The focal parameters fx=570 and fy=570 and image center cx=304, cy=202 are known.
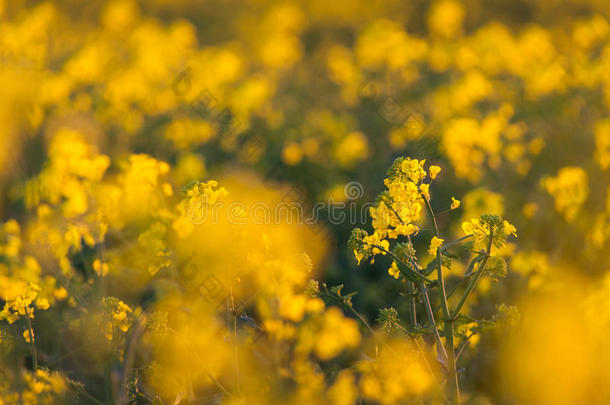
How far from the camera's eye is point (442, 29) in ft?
35.2

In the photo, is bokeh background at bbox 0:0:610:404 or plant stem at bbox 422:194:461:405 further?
bokeh background at bbox 0:0:610:404

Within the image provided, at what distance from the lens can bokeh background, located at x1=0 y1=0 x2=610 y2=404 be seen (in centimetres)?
345

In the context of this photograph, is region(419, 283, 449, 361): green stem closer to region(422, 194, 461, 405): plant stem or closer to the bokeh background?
region(422, 194, 461, 405): plant stem

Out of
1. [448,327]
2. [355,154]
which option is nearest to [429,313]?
[448,327]

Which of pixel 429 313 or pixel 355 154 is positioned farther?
pixel 355 154

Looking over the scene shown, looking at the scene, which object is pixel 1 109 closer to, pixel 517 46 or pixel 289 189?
pixel 289 189

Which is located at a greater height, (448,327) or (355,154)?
(355,154)

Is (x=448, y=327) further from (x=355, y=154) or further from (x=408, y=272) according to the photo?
(x=355, y=154)

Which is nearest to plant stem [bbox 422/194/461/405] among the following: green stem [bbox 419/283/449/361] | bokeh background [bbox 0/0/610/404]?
green stem [bbox 419/283/449/361]

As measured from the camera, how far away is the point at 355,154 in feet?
22.1

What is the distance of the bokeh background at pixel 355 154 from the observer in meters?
3.45

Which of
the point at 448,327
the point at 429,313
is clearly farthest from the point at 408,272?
the point at 448,327

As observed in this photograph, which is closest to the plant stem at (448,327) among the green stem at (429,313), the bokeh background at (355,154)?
the green stem at (429,313)

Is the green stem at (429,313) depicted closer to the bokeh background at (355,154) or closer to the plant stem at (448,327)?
the plant stem at (448,327)
